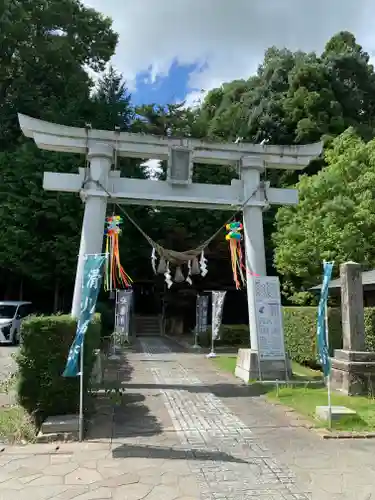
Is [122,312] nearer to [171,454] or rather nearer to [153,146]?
[153,146]

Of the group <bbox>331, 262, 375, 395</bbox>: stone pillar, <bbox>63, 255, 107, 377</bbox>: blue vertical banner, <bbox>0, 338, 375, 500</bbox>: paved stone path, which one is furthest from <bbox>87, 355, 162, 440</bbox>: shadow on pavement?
<bbox>331, 262, 375, 395</bbox>: stone pillar

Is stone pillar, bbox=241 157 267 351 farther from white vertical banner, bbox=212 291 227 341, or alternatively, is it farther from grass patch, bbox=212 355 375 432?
white vertical banner, bbox=212 291 227 341

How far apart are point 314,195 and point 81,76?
57.6 feet

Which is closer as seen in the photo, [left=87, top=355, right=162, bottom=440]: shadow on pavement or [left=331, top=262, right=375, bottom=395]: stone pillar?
[left=87, top=355, right=162, bottom=440]: shadow on pavement

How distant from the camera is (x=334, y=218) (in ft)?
50.5

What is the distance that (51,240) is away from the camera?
2120 cm

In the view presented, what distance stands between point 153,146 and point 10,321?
41.7 feet

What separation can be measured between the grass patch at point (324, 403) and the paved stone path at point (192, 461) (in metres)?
0.50

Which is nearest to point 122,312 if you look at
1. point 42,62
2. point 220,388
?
point 220,388

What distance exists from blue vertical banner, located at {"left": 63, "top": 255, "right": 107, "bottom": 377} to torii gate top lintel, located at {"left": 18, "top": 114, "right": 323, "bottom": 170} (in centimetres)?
478

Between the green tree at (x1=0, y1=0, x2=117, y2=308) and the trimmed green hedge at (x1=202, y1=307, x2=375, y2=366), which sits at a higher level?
the green tree at (x1=0, y1=0, x2=117, y2=308)

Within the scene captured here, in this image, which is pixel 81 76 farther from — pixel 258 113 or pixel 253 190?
pixel 253 190

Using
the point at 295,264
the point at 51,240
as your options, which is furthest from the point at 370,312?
the point at 51,240

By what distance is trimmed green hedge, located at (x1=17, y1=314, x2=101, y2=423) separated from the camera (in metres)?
6.19
